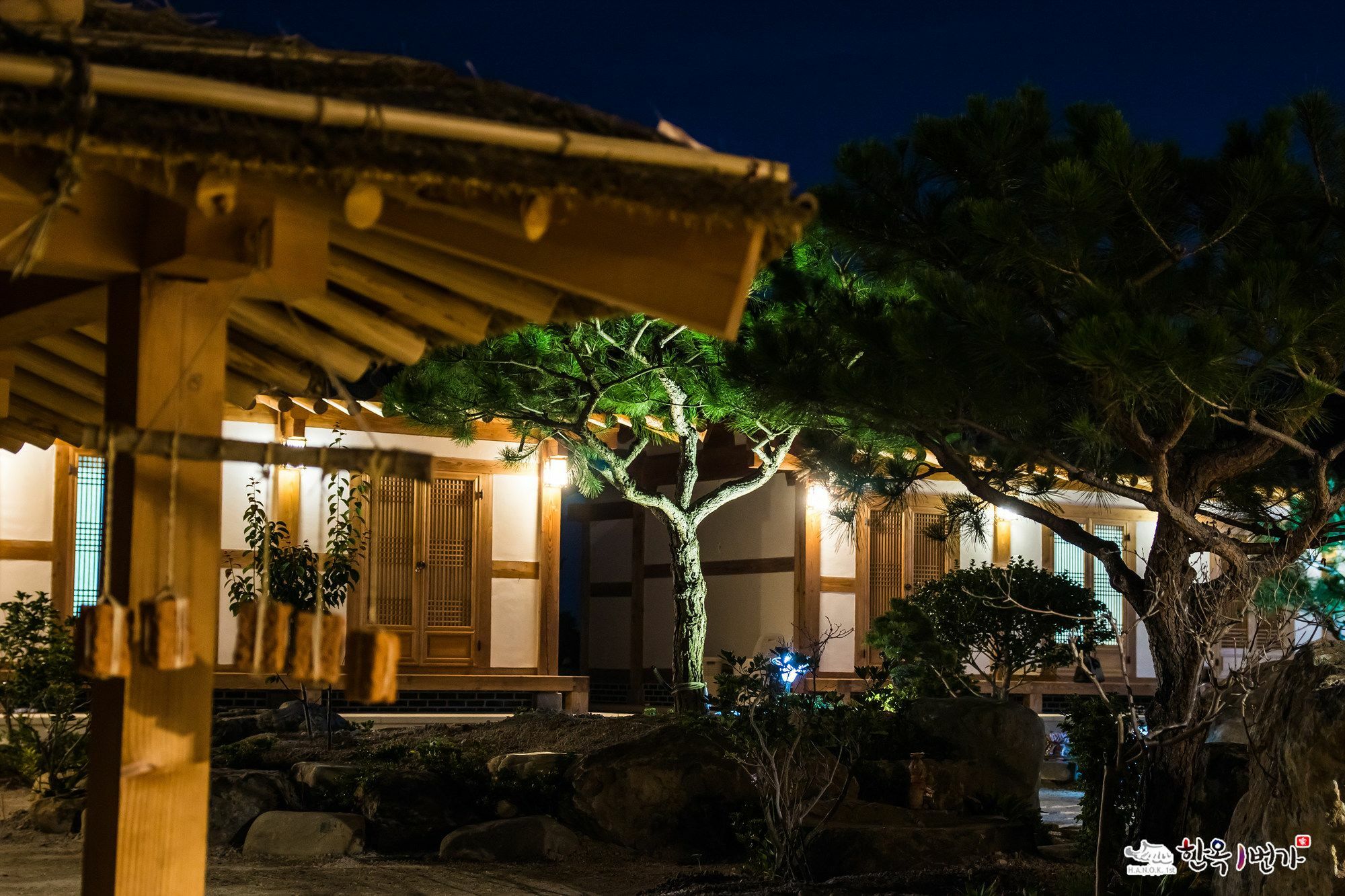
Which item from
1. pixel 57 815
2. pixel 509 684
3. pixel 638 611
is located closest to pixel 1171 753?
pixel 57 815

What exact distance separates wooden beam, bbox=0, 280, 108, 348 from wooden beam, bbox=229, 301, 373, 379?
0.35 m

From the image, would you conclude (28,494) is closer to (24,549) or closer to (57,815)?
(24,549)

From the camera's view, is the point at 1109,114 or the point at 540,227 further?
the point at 1109,114

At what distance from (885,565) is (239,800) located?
10115 millimetres

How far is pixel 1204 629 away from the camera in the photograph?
6.80 meters

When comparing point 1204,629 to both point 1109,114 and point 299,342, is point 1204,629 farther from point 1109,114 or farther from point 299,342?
point 299,342

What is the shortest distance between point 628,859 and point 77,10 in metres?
6.90

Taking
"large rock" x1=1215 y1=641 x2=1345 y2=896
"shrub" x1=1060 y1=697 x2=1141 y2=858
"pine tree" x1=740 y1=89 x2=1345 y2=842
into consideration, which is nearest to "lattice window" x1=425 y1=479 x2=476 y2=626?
"shrub" x1=1060 y1=697 x2=1141 y2=858

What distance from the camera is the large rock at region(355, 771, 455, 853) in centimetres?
882

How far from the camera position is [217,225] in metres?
2.69

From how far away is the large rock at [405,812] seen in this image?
882cm

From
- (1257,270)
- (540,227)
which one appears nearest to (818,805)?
(1257,270)

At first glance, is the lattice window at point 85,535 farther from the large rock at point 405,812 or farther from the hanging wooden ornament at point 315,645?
the hanging wooden ornament at point 315,645

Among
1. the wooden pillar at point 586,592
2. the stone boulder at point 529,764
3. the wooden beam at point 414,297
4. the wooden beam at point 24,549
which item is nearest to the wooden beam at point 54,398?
the wooden beam at point 414,297
